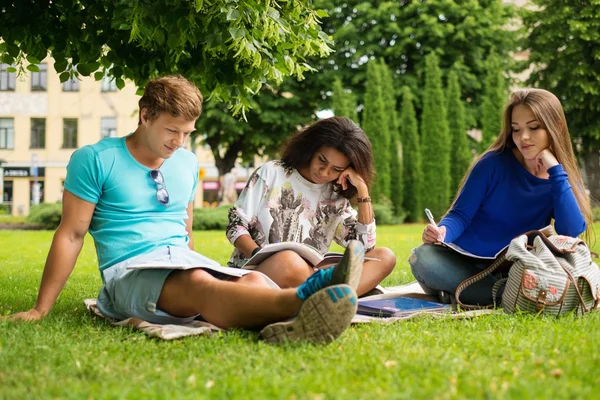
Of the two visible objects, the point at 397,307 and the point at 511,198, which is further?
the point at 511,198

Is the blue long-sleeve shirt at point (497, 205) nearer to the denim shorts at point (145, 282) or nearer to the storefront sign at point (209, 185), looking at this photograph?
the denim shorts at point (145, 282)

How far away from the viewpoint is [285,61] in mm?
5418

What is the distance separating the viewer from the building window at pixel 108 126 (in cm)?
3600

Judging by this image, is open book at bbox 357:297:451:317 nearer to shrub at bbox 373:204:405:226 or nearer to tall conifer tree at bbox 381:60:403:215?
shrub at bbox 373:204:405:226

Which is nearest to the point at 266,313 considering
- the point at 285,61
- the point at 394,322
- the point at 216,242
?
the point at 394,322

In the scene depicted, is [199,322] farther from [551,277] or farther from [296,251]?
[551,277]

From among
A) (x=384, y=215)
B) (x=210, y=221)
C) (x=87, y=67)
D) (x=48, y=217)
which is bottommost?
(x=48, y=217)

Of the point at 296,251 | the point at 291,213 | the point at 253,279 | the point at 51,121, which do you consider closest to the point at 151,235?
the point at 253,279

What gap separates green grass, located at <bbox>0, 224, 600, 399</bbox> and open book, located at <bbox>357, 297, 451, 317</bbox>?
0.23 meters

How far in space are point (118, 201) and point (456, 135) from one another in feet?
68.8

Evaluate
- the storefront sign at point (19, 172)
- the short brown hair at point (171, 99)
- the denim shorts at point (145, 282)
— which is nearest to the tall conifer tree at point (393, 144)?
the short brown hair at point (171, 99)

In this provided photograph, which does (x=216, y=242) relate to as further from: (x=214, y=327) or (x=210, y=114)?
(x=210, y=114)

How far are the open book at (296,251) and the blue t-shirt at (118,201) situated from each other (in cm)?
44

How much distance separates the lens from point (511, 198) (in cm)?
477
